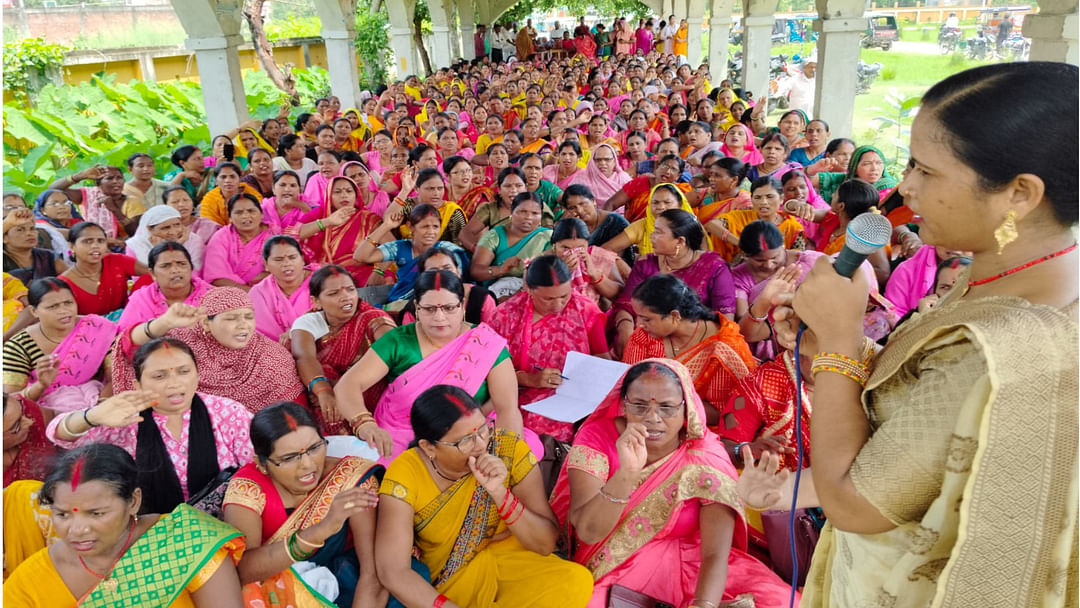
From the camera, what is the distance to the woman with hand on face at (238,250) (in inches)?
179

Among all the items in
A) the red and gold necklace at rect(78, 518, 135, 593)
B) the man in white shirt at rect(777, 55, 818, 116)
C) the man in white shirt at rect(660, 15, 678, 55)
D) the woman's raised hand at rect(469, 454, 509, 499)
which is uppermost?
the man in white shirt at rect(660, 15, 678, 55)

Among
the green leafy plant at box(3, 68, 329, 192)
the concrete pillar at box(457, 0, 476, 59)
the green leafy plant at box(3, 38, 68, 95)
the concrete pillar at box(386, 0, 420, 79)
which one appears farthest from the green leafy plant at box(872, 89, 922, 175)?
the green leafy plant at box(3, 38, 68, 95)

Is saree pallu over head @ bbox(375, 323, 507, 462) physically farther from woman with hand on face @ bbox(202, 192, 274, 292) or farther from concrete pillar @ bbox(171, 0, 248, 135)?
concrete pillar @ bbox(171, 0, 248, 135)

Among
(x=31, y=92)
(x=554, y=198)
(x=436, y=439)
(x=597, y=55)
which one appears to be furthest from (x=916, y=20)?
(x=436, y=439)

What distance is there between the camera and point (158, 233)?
450 centimetres

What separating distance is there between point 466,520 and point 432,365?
0.79 metres

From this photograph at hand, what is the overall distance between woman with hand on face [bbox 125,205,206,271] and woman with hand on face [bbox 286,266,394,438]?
1775 mm

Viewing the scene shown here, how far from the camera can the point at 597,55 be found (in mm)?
21312

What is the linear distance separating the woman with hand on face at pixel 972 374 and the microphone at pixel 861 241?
0.9 inches

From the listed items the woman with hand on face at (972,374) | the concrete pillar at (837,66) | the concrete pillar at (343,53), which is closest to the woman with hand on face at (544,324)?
the woman with hand on face at (972,374)

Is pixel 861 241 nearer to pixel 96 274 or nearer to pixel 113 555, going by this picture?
pixel 113 555

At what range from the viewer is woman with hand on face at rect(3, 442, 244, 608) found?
5.73ft

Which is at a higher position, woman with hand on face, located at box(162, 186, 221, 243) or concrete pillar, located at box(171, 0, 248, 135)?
concrete pillar, located at box(171, 0, 248, 135)

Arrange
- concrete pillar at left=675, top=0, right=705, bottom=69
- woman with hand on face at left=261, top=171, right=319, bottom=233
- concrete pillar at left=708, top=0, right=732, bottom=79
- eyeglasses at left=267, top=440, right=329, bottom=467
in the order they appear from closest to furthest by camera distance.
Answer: eyeglasses at left=267, top=440, right=329, bottom=467 < woman with hand on face at left=261, top=171, right=319, bottom=233 < concrete pillar at left=708, top=0, right=732, bottom=79 < concrete pillar at left=675, top=0, right=705, bottom=69
